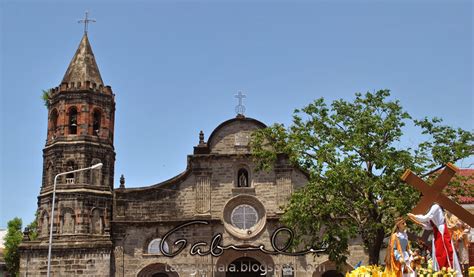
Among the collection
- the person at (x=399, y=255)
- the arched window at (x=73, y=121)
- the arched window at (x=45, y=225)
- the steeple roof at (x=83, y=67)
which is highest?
the steeple roof at (x=83, y=67)

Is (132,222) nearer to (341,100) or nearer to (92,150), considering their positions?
(92,150)

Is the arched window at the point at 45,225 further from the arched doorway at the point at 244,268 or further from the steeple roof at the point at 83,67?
the arched doorway at the point at 244,268

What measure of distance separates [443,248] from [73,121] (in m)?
22.7

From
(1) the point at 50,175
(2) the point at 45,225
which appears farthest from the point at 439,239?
(1) the point at 50,175

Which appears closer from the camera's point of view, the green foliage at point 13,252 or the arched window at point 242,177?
the arched window at point 242,177

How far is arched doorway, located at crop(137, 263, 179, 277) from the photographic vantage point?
92.0 ft

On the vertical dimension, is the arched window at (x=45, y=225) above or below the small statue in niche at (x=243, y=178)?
below

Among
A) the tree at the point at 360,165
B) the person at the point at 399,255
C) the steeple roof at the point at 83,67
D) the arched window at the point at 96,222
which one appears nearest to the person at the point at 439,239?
the person at the point at 399,255

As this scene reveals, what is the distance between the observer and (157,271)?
93.0ft

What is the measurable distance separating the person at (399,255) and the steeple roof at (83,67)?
22335mm

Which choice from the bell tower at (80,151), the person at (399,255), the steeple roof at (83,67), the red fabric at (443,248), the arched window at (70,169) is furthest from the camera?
the steeple roof at (83,67)

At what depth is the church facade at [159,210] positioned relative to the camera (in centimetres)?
2759

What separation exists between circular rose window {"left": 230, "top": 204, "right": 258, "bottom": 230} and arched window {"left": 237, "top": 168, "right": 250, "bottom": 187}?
111 centimetres

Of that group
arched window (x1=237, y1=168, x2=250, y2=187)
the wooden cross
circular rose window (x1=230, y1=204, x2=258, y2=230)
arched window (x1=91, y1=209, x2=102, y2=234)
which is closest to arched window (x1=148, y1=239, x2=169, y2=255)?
arched window (x1=91, y1=209, x2=102, y2=234)
